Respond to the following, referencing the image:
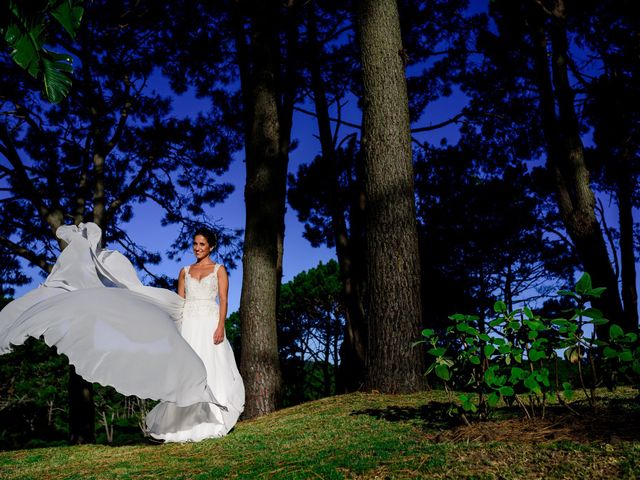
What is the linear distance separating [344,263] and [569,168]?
14.8ft

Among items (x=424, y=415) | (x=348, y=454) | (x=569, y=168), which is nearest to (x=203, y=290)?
(x=424, y=415)

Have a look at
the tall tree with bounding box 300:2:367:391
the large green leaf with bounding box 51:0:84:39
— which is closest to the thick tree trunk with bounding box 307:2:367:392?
the tall tree with bounding box 300:2:367:391

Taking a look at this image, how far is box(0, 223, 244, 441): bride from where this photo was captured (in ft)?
14.7

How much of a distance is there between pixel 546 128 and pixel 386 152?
4575mm

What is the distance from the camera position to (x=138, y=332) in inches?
185

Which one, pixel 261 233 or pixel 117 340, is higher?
pixel 261 233

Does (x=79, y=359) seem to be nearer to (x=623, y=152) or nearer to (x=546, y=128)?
(x=546, y=128)

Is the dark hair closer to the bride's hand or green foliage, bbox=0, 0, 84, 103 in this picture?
the bride's hand

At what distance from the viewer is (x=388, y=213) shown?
5930 mm

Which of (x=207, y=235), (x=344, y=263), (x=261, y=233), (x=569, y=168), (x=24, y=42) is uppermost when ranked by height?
(x=24, y=42)

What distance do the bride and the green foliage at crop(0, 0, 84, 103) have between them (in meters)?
1.68

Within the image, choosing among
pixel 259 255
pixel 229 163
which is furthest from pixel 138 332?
pixel 229 163

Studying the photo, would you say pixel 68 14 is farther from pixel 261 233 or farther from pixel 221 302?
pixel 261 233

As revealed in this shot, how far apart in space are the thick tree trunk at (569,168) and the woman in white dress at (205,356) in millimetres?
5733
